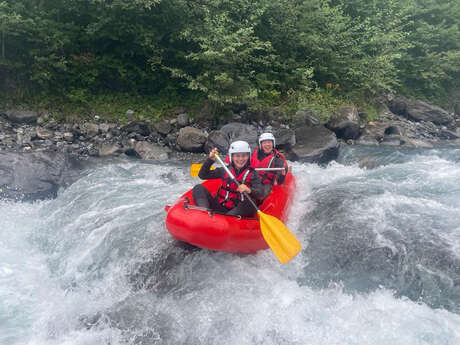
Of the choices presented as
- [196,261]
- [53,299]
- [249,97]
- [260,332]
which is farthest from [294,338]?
[249,97]

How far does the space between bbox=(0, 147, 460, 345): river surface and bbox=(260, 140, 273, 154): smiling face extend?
869 mm

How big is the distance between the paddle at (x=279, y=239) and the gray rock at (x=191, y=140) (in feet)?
15.0

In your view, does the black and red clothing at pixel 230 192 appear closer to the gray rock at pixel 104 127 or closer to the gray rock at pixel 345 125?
the gray rock at pixel 104 127

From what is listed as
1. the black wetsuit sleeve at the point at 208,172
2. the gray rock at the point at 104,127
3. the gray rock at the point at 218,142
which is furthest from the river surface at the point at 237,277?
the gray rock at the point at 104,127

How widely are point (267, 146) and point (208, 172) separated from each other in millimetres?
1352

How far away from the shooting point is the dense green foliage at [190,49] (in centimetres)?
807

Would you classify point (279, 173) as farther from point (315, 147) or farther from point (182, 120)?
point (182, 120)

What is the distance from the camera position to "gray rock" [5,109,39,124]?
26.3 feet

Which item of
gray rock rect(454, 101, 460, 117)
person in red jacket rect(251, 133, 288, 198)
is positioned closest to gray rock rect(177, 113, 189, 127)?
person in red jacket rect(251, 133, 288, 198)

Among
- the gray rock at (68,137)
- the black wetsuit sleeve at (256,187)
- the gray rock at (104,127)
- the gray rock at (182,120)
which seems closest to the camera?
the black wetsuit sleeve at (256,187)

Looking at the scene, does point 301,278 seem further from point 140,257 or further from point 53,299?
point 53,299

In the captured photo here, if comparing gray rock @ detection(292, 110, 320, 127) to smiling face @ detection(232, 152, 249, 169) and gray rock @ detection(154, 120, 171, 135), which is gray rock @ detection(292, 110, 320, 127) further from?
smiling face @ detection(232, 152, 249, 169)

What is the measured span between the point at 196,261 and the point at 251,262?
590 millimetres

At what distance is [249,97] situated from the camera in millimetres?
8578
